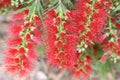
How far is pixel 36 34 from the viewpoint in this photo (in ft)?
3.87

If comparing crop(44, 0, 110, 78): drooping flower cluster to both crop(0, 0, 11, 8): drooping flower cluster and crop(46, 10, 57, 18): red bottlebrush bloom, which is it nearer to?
crop(46, 10, 57, 18): red bottlebrush bloom

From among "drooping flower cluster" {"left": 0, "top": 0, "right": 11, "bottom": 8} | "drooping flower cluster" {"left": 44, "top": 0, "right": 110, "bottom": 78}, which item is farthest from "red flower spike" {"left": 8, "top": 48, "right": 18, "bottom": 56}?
"drooping flower cluster" {"left": 0, "top": 0, "right": 11, "bottom": 8}

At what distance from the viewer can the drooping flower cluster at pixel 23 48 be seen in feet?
3.78

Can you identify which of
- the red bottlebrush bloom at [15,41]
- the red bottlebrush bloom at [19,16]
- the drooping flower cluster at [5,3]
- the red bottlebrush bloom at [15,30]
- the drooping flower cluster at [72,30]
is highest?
the drooping flower cluster at [5,3]

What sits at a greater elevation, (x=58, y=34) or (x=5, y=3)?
(x=5, y=3)

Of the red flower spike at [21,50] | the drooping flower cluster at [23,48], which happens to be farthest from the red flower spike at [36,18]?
the red flower spike at [21,50]

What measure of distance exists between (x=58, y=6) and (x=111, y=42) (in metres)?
0.24

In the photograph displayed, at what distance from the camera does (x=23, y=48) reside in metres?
1.15

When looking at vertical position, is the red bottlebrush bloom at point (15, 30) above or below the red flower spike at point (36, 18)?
below

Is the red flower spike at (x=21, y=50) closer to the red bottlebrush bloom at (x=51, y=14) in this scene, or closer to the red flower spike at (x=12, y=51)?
the red flower spike at (x=12, y=51)

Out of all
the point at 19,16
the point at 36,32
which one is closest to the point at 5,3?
the point at 19,16

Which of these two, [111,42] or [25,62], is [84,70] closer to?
[111,42]

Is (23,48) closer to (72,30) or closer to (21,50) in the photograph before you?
(21,50)

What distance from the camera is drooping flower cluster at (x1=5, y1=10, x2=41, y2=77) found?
3.78 ft
